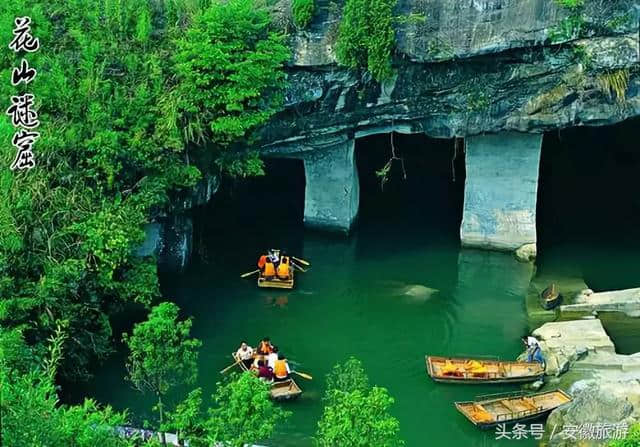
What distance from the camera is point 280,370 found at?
15.1m

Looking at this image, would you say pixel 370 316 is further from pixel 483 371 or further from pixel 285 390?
pixel 285 390

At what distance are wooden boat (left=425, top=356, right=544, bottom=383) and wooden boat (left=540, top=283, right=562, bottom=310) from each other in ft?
8.25

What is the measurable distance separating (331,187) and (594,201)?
6.70 metres

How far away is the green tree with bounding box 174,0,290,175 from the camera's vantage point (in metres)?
16.8

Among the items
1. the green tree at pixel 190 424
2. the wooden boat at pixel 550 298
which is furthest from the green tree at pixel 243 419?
the wooden boat at pixel 550 298

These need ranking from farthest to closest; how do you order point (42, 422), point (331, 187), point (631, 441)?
Result: point (331, 187) → point (631, 441) → point (42, 422)

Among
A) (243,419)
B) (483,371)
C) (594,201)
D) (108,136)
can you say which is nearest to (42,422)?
(243,419)

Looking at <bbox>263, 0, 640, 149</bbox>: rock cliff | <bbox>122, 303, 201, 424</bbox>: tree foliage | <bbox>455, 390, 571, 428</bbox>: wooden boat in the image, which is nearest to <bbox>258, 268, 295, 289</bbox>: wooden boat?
<bbox>263, 0, 640, 149</bbox>: rock cliff

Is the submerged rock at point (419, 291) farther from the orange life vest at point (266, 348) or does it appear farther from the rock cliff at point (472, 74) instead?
the orange life vest at point (266, 348)

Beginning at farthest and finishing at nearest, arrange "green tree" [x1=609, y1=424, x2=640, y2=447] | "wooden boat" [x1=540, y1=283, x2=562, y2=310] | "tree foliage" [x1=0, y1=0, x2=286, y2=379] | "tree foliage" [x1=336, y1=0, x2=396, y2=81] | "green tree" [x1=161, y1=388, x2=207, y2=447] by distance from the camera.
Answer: "wooden boat" [x1=540, y1=283, x2=562, y2=310]
"tree foliage" [x1=336, y1=0, x2=396, y2=81]
"tree foliage" [x1=0, y1=0, x2=286, y2=379]
"green tree" [x1=609, y1=424, x2=640, y2=447]
"green tree" [x1=161, y1=388, x2=207, y2=447]

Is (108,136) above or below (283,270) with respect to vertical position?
above

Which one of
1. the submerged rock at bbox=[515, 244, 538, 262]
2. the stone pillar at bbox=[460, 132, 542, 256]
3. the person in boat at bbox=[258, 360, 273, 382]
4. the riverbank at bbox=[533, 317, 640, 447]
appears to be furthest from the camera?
the submerged rock at bbox=[515, 244, 538, 262]

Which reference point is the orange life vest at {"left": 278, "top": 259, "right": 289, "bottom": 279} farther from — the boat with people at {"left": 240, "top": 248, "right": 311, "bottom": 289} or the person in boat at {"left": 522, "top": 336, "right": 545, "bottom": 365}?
the person in boat at {"left": 522, "top": 336, "right": 545, "bottom": 365}

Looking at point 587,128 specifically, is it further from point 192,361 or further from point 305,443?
point 192,361
